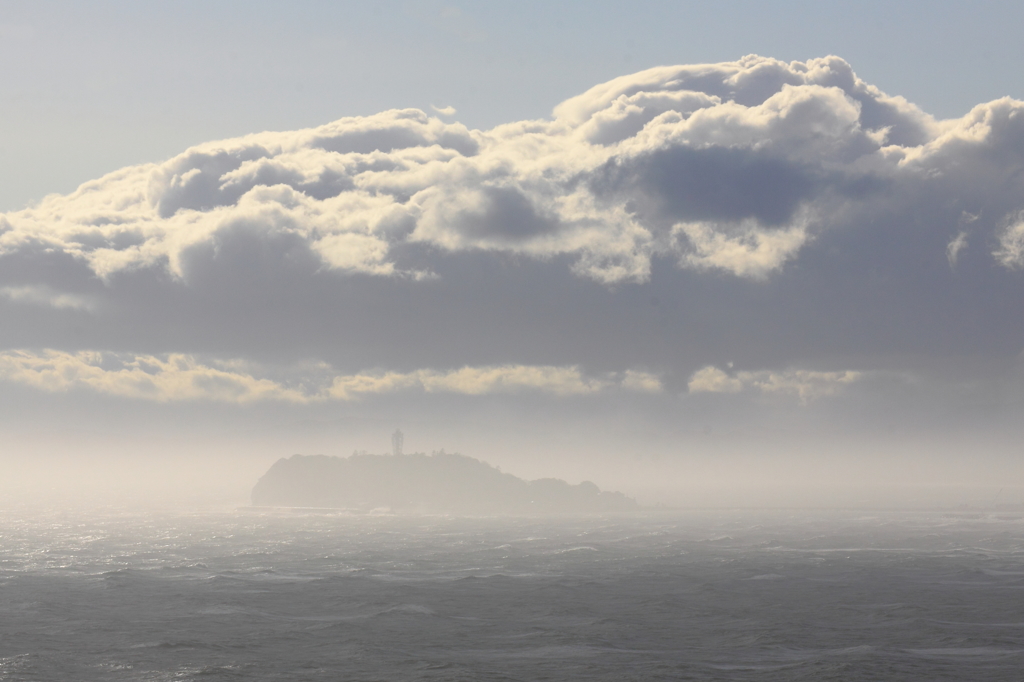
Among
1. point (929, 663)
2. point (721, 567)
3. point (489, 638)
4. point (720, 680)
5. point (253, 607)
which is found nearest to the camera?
point (720, 680)

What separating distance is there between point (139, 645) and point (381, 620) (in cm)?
2320

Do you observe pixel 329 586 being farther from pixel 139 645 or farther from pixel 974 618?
pixel 974 618

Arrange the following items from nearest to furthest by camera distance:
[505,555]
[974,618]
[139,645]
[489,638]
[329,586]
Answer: [139,645]
[489,638]
[974,618]
[329,586]
[505,555]

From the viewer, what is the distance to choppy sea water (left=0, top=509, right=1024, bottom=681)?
5847 cm

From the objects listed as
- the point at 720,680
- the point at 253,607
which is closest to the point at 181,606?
the point at 253,607

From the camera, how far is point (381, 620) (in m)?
Answer: 82.1

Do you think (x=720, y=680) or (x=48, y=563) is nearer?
(x=720, y=680)

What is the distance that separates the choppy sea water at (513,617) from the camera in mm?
58469

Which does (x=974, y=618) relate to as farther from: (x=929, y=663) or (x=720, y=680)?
(x=720, y=680)

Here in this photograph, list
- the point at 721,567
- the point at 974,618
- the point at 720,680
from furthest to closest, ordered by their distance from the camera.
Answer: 1. the point at 721,567
2. the point at 974,618
3. the point at 720,680

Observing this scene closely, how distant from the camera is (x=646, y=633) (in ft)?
247

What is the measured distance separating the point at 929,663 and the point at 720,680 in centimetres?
1802

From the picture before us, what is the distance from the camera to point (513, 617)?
84.6 m

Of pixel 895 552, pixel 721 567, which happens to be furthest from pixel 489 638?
pixel 895 552
